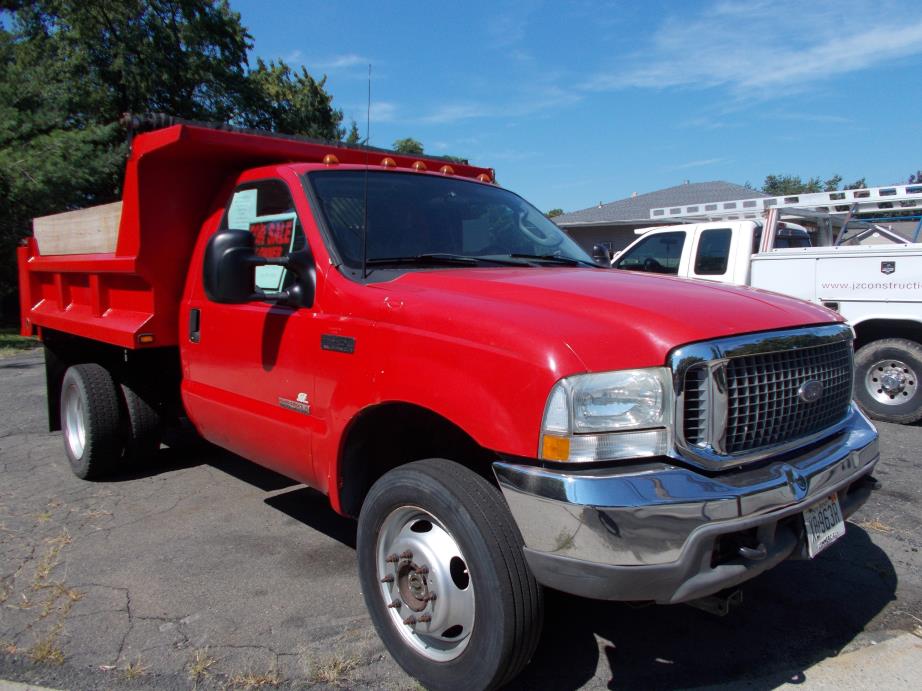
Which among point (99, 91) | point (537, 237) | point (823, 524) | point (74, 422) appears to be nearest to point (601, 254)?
point (537, 237)

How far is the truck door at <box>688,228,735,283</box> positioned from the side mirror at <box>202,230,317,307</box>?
6.16 metres

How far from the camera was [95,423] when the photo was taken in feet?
16.8

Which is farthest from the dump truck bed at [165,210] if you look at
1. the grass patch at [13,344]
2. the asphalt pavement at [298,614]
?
the grass patch at [13,344]

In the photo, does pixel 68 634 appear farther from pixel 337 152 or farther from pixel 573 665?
pixel 337 152

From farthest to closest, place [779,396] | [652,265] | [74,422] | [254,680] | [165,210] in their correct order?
[652,265] → [74,422] → [165,210] → [254,680] → [779,396]

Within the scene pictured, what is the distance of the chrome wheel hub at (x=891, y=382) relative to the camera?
696cm

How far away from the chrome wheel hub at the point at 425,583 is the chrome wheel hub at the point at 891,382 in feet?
20.0

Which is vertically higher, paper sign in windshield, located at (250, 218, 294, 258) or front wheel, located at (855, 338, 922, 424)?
paper sign in windshield, located at (250, 218, 294, 258)

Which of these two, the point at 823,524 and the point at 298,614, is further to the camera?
the point at 298,614

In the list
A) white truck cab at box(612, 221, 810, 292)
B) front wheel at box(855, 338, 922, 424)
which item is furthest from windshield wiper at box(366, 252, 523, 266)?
front wheel at box(855, 338, 922, 424)

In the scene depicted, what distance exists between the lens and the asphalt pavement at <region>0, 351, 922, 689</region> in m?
2.88

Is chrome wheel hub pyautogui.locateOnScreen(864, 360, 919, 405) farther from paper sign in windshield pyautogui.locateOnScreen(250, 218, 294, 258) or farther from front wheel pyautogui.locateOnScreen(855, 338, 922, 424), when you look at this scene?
paper sign in windshield pyautogui.locateOnScreen(250, 218, 294, 258)

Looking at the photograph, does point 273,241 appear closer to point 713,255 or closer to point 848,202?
point 713,255

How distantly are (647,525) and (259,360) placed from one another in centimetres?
221
